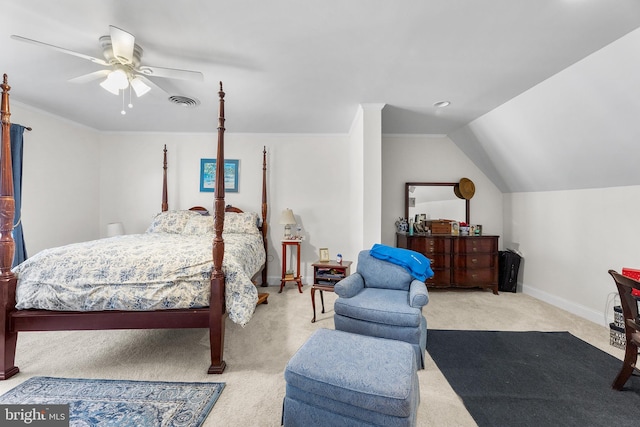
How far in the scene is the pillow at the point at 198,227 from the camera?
3789 mm

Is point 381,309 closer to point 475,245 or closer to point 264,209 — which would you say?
point 475,245

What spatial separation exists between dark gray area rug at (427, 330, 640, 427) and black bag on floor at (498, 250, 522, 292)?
1.41 m

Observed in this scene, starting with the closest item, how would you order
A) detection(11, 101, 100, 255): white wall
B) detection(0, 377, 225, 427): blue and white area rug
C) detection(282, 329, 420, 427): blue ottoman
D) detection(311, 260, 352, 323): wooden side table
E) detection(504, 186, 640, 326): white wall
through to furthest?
detection(282, 329, 420, 427): blue ottoman
detection(0, 377, 225, 427): blue and white area rug
detection(504, 186, 640, 326): white wall
detection(311, 260, 352, 323): wooden side table
detection(11, 101, 100, 255): white wall

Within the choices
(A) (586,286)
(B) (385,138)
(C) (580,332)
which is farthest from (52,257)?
(A) (586,286)

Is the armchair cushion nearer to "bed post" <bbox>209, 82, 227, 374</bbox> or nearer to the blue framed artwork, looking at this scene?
"bed post" <bbox>209, 82, 227, 374</bbox>

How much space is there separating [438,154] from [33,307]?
5081 mm

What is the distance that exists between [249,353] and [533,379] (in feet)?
7.20

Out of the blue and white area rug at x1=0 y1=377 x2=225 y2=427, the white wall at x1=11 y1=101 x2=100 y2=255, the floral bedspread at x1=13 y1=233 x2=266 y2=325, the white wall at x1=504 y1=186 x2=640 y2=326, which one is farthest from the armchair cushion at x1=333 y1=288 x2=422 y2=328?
the white wall at x1=11 y1=101 x2=100 y2=255

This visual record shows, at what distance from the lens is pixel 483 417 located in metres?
1.64

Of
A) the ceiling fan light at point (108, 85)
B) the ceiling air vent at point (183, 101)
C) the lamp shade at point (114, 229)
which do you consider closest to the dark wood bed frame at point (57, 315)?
the ceiling fan light at point (108, 85)

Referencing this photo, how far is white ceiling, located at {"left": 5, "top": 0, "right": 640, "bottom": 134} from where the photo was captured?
1745 mm

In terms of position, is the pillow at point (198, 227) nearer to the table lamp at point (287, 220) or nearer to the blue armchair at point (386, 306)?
the table lamp at point (287, 220)

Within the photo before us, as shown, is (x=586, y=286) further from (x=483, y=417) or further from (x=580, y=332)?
(x=483, y=417)

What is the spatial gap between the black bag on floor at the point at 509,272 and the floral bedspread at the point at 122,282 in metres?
3.85
